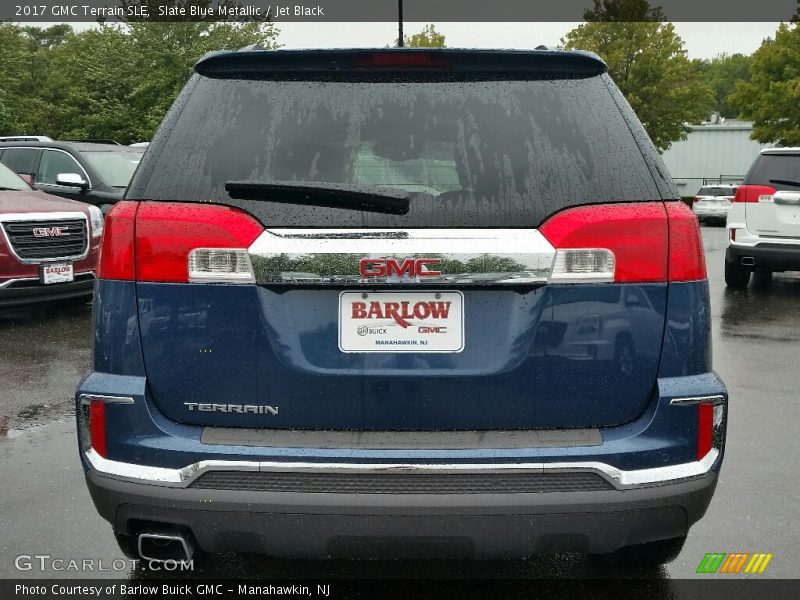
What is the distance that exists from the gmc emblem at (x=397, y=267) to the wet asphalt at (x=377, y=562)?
129cm

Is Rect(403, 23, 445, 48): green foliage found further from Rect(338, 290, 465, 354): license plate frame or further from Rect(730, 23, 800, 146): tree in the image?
Rect(338, 290, 465, 354): license plate frame

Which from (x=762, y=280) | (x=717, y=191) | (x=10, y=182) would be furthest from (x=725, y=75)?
(x=10, y=182)

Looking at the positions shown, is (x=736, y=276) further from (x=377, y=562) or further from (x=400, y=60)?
(x=400, y=60)

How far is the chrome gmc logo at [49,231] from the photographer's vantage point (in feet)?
30.6

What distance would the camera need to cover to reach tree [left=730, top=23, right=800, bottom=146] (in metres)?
42.0

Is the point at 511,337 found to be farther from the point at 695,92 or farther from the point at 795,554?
the point at 695,92

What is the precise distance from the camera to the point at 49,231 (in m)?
9.45

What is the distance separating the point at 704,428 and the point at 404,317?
940mm

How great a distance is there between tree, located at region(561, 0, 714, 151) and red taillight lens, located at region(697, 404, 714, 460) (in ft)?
160

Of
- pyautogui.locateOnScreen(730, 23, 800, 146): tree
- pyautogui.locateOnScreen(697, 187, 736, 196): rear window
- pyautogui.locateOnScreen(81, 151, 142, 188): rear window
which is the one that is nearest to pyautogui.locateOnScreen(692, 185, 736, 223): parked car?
pyautogui.locateOnScreen(697, 187, 736, 196): rear window

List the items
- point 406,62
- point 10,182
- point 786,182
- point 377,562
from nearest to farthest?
point 406,62 < point 377,562 < point 10,182 < point 786,182

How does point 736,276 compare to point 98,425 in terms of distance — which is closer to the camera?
point 98,425

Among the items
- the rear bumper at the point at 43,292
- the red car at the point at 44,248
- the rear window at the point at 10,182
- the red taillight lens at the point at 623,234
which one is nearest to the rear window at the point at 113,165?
the rear window at the point at 10,182

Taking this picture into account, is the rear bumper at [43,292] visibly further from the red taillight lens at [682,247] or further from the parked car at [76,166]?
the red taillight lens at [682,247]
